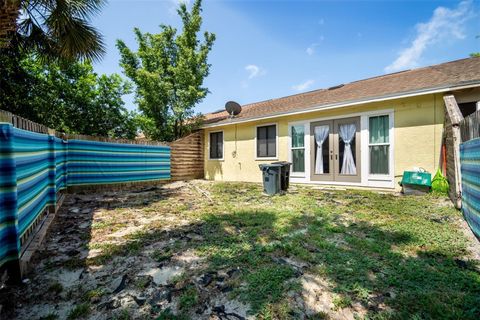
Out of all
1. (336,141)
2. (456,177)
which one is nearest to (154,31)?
(336,141)

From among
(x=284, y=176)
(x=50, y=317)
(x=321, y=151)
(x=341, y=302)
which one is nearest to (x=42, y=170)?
(x=50, y=317)

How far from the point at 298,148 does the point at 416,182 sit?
402 centimetres

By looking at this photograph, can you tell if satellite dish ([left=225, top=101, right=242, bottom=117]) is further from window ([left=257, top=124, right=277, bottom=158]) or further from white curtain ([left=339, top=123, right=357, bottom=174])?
white curtain ([left=339, top=123, right=357, bottom=174])

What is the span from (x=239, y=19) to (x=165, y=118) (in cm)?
628

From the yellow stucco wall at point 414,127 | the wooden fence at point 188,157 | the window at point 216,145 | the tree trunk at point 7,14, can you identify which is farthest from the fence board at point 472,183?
the wooden fence at point 188,157

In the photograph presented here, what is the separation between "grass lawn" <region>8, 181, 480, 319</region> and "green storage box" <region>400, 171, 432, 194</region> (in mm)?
1397

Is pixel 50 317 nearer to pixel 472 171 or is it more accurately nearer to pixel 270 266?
pixel 270 266

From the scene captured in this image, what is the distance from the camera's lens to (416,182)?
619cm

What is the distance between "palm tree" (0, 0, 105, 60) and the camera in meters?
5.62

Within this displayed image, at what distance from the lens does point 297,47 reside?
33.8 feet

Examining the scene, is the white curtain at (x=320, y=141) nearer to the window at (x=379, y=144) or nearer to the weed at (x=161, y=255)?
the window at (x=379, y=144)

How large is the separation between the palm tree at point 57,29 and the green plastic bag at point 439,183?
10.6 meters

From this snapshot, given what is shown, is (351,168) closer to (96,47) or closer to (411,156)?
(411,156)

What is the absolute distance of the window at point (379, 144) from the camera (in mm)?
7070
